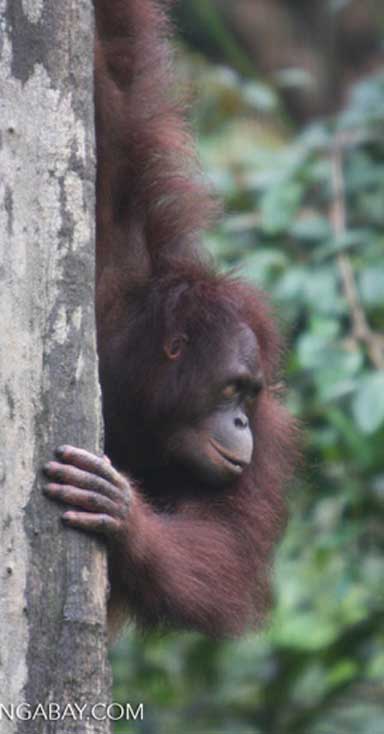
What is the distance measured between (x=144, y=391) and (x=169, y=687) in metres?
2.09

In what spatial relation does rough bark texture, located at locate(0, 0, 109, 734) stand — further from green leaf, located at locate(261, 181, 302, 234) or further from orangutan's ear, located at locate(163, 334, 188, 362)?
green leaf, located at locate(261, 181, 302, 234)

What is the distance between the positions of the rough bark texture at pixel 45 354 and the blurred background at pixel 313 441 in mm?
1266

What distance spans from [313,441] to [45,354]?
2099mm

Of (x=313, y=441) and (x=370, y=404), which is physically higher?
(x=313, y=441)

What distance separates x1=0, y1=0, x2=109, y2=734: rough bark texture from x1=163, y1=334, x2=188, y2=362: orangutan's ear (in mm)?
952

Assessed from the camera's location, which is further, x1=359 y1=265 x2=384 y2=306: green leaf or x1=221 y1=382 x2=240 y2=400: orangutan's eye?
x1=359 y1=265 x2=384 y2=306: green leaf

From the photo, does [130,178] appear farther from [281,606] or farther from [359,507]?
[281,606]

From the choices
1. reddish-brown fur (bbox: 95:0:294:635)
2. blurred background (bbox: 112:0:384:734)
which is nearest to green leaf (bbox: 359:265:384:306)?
blurred background (bbox: 112:0:384:734)

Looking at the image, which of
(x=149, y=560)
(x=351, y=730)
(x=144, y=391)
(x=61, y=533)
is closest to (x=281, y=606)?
(x=351, y=730)

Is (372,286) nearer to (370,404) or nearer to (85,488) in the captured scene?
(370,404)

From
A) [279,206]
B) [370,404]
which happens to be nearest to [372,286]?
[279,206]

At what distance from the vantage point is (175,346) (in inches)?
133

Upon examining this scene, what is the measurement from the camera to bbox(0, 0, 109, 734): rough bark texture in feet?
7.19

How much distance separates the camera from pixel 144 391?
10.9 feet
